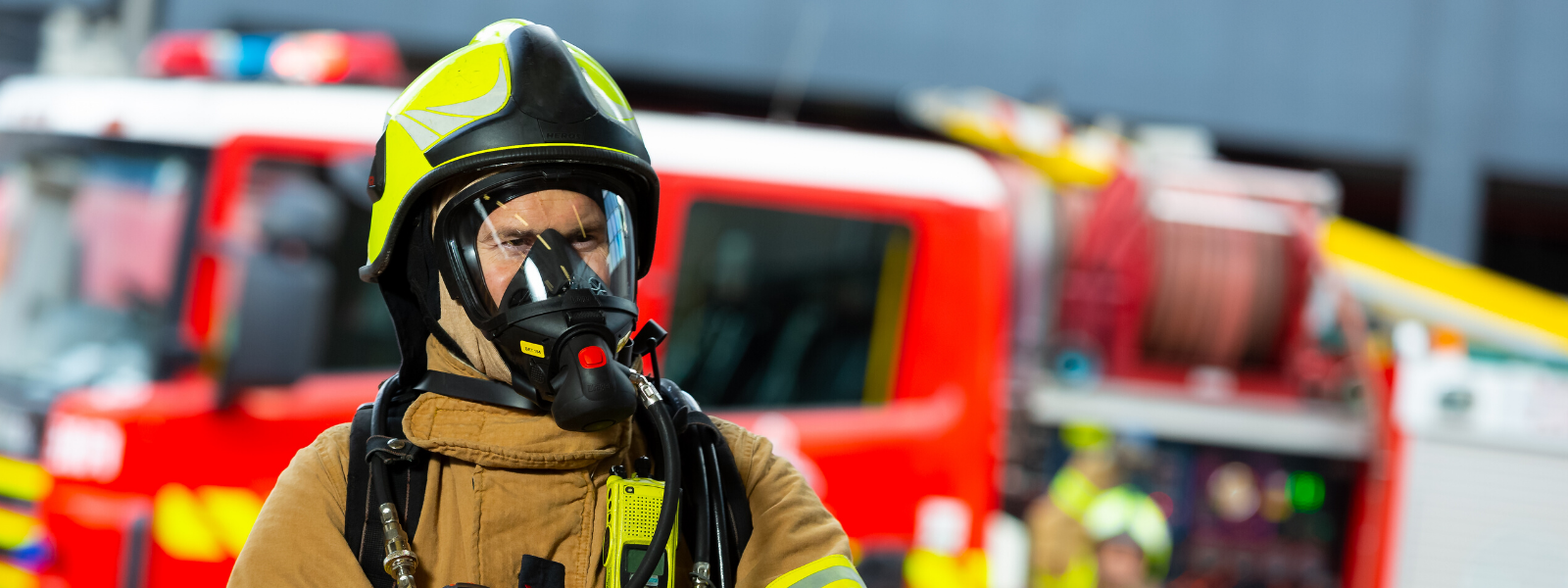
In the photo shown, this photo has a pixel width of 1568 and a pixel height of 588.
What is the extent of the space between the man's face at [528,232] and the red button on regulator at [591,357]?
4.9 inches

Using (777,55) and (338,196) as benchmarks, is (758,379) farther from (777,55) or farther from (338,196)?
(777,55)

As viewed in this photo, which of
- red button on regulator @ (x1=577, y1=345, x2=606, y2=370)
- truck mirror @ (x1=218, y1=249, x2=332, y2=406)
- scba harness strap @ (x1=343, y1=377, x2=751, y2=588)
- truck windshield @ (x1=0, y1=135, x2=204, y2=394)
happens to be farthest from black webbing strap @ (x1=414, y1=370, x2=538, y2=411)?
truck windshield @ (x1=0, y1=135, x2=204, y2=394)

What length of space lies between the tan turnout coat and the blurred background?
1414mm

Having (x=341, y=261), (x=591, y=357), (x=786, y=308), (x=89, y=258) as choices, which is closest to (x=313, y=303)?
(x=341, y=261)

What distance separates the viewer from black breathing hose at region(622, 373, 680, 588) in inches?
47.4

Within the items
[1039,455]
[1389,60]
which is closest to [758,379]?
[1039,455]

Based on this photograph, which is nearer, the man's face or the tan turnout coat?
the tan turnout coat

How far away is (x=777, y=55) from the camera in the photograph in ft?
37.3

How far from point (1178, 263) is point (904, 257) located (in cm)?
120

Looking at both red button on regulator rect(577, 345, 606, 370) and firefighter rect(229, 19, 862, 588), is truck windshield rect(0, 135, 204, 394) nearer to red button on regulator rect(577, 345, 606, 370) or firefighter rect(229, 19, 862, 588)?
firefighter rect(229, 19, 862, 588)

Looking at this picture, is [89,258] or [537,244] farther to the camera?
[89,258]

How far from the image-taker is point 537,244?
1.31m

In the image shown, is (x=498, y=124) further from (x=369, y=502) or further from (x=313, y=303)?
(x=313, y=303)

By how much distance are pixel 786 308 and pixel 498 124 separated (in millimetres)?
2152
